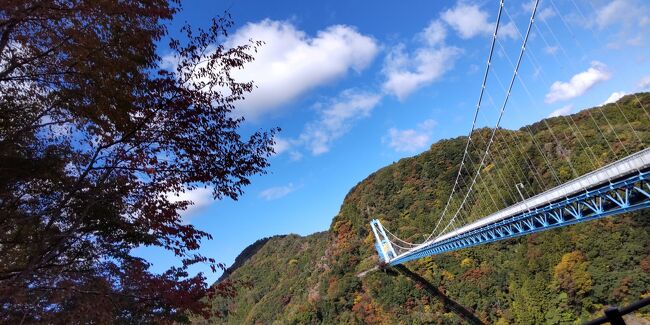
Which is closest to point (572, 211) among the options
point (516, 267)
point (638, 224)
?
point (638, 224)

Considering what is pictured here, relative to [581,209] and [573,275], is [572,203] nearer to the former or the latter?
[581,209]

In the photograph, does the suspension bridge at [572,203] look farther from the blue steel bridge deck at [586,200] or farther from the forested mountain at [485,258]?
the forested mountain at [485,258]

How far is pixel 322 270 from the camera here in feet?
171

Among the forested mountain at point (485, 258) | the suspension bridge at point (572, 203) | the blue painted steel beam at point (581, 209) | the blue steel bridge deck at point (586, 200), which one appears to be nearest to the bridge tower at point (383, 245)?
the forested mountain at point (485, 258)

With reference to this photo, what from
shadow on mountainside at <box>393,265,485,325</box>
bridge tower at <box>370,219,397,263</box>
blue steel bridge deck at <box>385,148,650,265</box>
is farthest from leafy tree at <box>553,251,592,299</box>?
bridge tower at <box>370,219,397,263</box>

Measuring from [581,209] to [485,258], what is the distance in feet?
73.8

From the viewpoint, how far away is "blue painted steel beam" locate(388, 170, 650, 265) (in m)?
12.8

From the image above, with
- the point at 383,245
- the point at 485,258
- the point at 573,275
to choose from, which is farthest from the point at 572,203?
the point at 383,245

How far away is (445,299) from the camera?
36.8 m

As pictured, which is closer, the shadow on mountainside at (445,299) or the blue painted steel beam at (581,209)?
the blue painted steel beam at (581,209)

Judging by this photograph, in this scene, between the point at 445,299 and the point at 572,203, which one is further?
the point at 445,299

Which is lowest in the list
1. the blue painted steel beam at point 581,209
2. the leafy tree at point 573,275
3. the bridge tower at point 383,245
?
the leafy tree at point 573,275

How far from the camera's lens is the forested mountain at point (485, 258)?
2755cm

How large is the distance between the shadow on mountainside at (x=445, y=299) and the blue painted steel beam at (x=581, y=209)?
882cm
